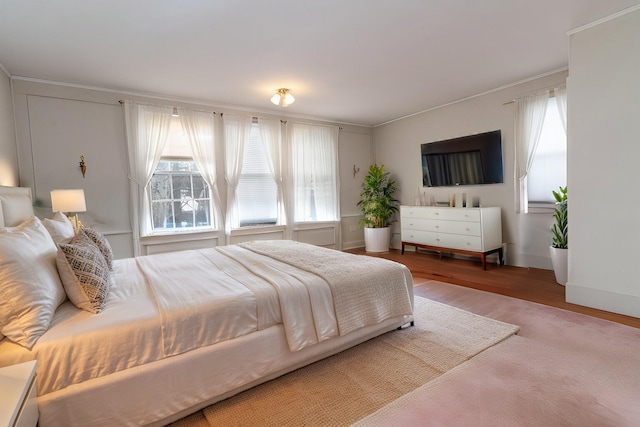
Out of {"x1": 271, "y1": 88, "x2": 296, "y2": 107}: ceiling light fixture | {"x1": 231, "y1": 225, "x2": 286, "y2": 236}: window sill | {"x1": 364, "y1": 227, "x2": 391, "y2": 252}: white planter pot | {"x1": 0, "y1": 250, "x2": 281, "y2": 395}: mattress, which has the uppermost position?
{"x1": 271, "y1": 88, "x2": 296, "y2": 107}: ceiling light fixture

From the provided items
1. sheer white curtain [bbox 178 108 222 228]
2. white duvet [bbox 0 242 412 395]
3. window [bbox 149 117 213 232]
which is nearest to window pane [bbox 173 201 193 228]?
window [bbox 149 117 213 232]

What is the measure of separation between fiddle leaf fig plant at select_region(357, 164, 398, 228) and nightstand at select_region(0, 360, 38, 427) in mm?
5119

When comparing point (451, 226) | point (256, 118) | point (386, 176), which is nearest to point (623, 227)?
point (451, 226)

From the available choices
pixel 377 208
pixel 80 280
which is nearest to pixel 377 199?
pixel 377 208

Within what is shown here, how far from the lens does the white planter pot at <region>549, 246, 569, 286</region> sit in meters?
3.34

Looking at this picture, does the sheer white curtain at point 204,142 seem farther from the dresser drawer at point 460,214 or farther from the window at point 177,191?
the dresser drawer at point 460,214

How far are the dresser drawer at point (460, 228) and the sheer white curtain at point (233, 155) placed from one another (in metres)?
3.26

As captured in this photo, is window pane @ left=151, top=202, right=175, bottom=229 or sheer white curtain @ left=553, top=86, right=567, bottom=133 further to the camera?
window pane @ left=151, top=202, right=175, bottom=229

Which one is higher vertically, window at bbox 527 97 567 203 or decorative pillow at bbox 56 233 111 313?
window at bbox 527 97 567 203

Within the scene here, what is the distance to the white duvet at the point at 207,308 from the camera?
4.21ft

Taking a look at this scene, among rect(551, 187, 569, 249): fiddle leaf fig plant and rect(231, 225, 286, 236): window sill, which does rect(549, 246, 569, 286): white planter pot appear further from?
rect(231, 225, 286, 236): window sill

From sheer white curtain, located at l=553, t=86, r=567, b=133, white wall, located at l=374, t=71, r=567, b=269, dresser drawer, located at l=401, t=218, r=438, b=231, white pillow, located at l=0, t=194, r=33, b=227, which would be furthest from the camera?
dresser drawer, located at l=401, t=218, r=438, b=231

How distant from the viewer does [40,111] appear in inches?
136

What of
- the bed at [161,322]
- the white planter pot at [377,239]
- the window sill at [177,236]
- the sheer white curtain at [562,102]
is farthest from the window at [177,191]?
the sheer white curtain at [562,102]
